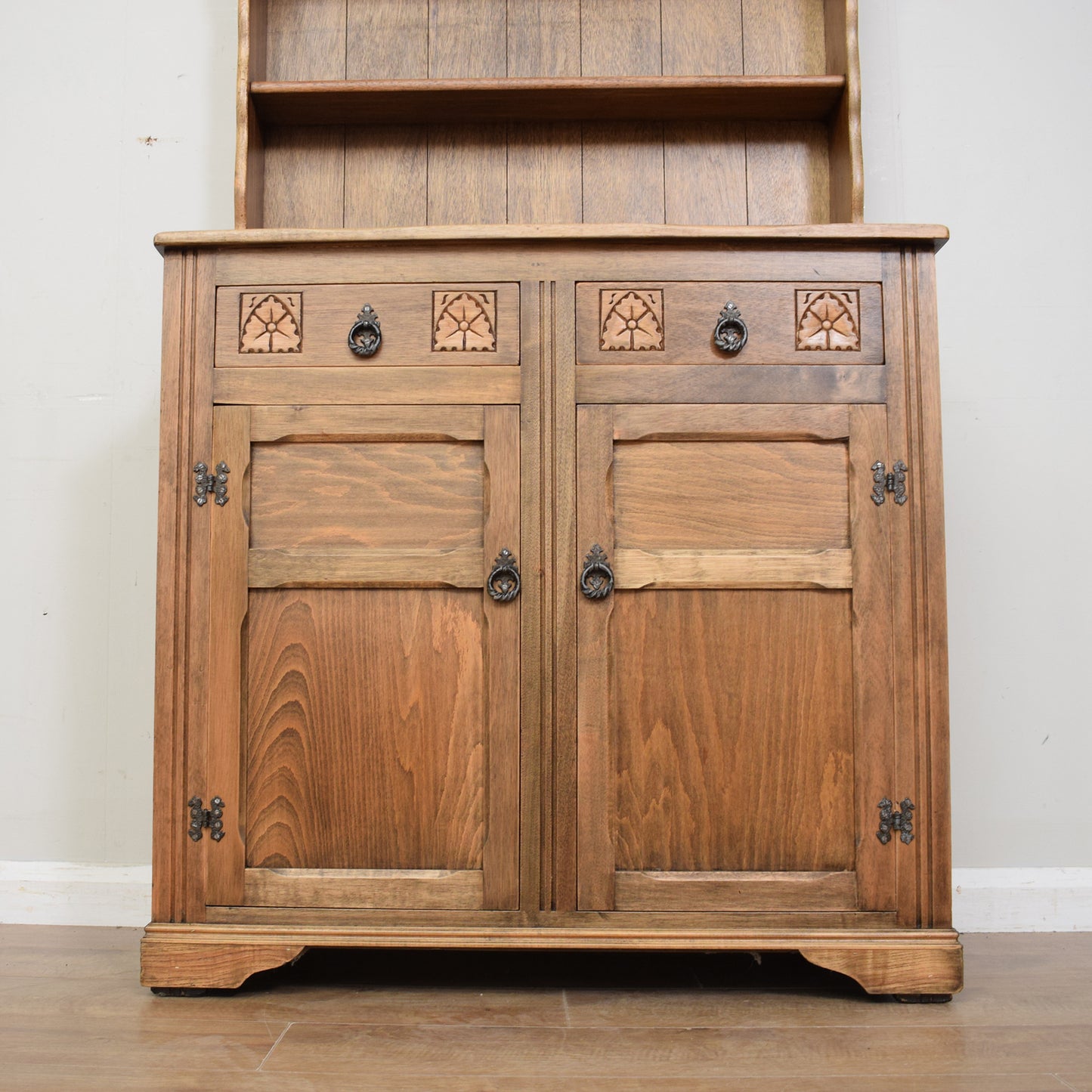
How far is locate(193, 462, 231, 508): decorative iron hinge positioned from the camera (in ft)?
4.75

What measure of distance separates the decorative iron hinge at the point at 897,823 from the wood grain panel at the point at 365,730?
62cm

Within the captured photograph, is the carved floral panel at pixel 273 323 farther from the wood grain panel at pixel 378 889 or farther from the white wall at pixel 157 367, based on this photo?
the wood grain panel at pixel 378 889

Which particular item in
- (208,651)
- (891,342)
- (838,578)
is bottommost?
(208,651)

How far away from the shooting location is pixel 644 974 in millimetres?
1547

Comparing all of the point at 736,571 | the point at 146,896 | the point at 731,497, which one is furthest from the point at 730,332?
the point at 146,896

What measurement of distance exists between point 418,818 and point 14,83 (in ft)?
6.04

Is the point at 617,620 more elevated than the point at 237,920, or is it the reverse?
the point at 617,620

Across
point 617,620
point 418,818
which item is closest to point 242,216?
point 617,620

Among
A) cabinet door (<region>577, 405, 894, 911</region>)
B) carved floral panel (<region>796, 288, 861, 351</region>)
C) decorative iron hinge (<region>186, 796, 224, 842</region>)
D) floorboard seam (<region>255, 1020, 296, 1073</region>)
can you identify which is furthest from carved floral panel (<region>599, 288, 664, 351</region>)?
floorboard seam (<region>255, 1020, 296, 1073</region>)

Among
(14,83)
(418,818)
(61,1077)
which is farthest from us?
(14,83)

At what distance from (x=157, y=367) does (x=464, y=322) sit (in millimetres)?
867

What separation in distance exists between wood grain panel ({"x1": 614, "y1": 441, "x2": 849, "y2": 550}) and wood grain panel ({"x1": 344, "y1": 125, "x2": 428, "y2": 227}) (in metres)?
0.79

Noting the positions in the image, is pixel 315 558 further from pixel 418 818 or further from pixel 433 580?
pixel 418 818

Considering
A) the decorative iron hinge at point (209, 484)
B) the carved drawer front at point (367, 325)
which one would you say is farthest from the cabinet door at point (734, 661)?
the decorative iron hinge at point (209, 484)
